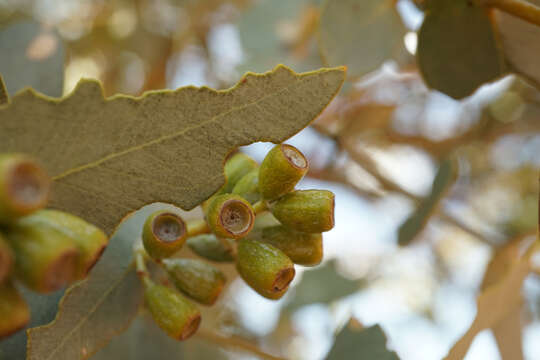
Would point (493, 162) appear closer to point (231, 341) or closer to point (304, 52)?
point (304, 52)

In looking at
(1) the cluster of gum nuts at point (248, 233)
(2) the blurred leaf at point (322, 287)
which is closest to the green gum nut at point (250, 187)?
(1) the cluster of gum nuts at point (248, 233)

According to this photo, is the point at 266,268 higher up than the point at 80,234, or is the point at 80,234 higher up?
the point at 80,234

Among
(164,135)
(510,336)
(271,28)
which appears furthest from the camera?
(271,28)

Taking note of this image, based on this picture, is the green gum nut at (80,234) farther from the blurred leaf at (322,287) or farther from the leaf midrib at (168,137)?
the blurred leaf at (322,287)

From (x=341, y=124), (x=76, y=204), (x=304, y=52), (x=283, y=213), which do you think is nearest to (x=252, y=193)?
(x=283, y=213)

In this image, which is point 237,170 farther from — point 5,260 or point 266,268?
point 5,260

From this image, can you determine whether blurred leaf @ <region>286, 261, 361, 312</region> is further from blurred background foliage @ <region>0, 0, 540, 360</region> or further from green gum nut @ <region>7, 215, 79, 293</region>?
green gum nut @ <region>7, 215, 79, 293</region>

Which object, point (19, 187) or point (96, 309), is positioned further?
point (96, 309)

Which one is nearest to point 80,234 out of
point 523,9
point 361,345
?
point 361,345
